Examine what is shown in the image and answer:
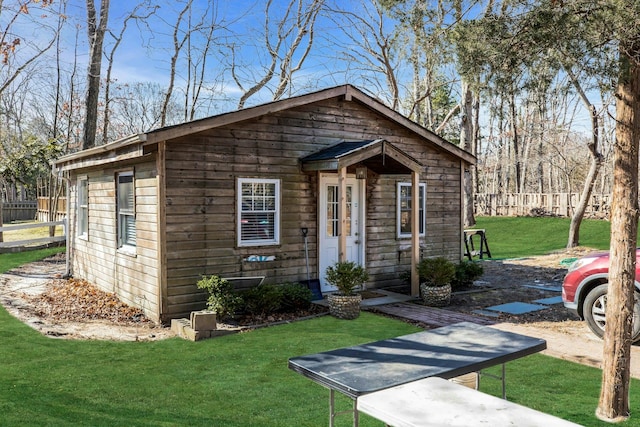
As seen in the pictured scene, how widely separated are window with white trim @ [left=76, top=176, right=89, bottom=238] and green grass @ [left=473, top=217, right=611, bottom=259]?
12779 mm

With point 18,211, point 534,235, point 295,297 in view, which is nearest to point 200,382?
point 295,297

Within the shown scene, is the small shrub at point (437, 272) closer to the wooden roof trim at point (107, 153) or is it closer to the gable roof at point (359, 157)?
the gable roof at point (359, 157)

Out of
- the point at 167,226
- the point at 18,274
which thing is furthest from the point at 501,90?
the point at 18,274

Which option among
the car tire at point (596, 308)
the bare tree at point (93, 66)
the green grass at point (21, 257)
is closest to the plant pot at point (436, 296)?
the car tire at point (596, 308)

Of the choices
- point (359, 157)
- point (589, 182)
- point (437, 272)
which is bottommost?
point (437, 272)

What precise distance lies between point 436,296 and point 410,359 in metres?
5.96

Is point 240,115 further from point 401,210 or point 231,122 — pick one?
point 401,210

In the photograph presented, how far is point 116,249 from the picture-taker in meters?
10.2

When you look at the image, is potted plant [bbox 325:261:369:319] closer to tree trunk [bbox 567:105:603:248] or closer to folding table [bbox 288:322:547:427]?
folding table [bbox 288:322:547:427]

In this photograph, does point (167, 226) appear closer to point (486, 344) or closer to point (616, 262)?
point (486, 344)

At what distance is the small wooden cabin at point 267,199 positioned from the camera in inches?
329

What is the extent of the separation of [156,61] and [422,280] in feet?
67.7

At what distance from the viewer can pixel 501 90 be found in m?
5.44

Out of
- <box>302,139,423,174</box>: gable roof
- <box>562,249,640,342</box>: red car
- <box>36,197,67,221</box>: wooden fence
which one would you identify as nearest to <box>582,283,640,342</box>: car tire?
<box>562,249,640,342</box>: red car
